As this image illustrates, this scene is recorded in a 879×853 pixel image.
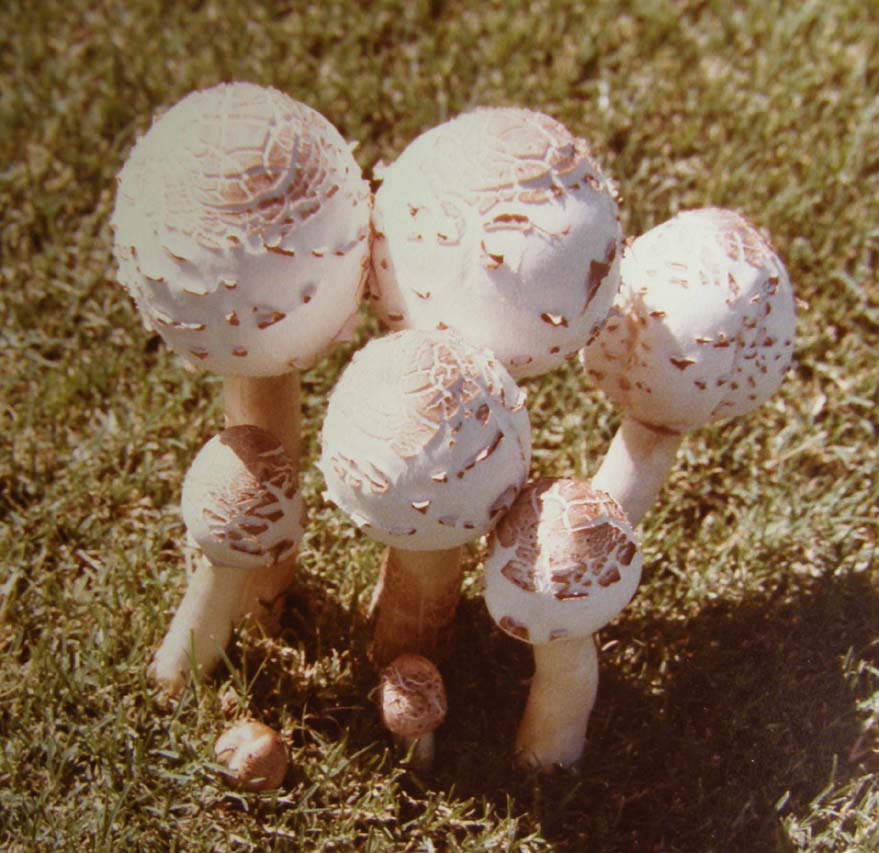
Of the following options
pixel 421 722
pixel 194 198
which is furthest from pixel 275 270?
pixel 421 722

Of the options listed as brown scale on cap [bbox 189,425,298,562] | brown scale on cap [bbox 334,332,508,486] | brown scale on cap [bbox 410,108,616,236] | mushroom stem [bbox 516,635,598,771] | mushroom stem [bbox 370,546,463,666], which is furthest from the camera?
mushroom stem [bbox 370,546,463,666]

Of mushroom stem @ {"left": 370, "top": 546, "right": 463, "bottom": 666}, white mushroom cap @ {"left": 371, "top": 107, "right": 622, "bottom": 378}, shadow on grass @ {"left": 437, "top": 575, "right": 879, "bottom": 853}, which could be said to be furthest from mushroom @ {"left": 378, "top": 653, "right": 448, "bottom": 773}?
white mushroom cap @ {"left": 371, "top": 107, "right": 622, "bottom": 378}

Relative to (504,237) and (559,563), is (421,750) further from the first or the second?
(504,237)

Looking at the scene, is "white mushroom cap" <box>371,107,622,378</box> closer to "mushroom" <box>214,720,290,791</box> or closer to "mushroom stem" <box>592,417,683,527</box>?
"mushroom stem" <box>592,417,683,527</box>

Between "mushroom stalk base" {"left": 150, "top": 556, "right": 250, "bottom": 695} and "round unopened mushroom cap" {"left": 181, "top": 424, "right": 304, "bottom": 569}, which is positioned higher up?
"round unopened mushroom cap" {"left": 181, "top": 424, "right": 304, "bottom": 569}

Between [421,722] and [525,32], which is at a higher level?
[525,32]

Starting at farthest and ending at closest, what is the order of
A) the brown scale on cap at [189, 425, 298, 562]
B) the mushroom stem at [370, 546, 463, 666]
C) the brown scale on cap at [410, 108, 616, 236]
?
the mushroom stem at [370, 546, 463, 666] → the brown scale on cap at [189, 425, 298, 562] → the brown scale on cap at [410, 108, 616, 236]

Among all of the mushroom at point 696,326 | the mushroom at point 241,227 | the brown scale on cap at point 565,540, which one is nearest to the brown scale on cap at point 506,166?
the mushroom at point 241,227

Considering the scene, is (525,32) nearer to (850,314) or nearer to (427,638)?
(850,314)
